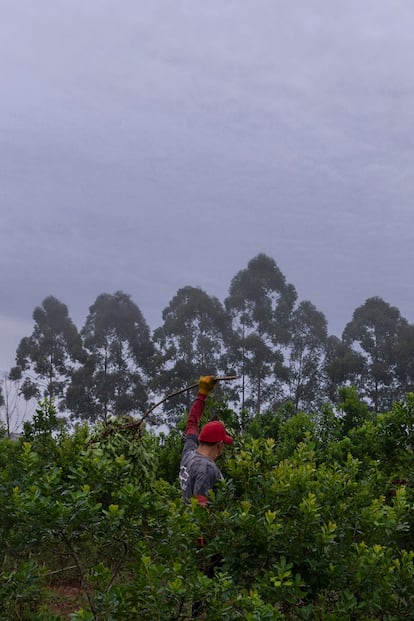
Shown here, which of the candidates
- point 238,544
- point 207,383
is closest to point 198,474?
point 207,383

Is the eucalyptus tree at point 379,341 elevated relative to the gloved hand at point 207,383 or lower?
elevated

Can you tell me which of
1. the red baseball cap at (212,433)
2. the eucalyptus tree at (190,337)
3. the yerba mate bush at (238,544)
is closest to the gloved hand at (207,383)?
the red baseball cap at (212,433)

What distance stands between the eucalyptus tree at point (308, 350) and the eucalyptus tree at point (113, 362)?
29.9 feet

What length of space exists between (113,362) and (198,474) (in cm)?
4291

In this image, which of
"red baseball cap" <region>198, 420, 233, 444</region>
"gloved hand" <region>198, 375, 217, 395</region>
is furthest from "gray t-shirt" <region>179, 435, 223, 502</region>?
"gloved hand" <region>198, 375, 217, 395</region>

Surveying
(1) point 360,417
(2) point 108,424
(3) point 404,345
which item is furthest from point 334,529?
(3) point 404,345

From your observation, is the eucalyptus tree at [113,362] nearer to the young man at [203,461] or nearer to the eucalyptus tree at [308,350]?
the eucalyptus tree at [308,350]

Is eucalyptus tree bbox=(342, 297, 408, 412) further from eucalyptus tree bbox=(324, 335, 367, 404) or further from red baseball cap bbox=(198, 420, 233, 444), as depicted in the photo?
red baseball cap bbox=(198, 420, 233, 444)

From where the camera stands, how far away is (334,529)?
4551mm

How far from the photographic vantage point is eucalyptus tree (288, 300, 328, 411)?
1870 inches

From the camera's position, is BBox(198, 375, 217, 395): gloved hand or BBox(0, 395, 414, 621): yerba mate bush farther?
BBox(198, 375, 217, 395): gloved hand

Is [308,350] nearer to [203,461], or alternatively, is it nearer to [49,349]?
[49,349]

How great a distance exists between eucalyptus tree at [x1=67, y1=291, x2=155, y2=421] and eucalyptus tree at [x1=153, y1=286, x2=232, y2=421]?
160 centimetres

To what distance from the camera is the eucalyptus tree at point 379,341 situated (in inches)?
1845
